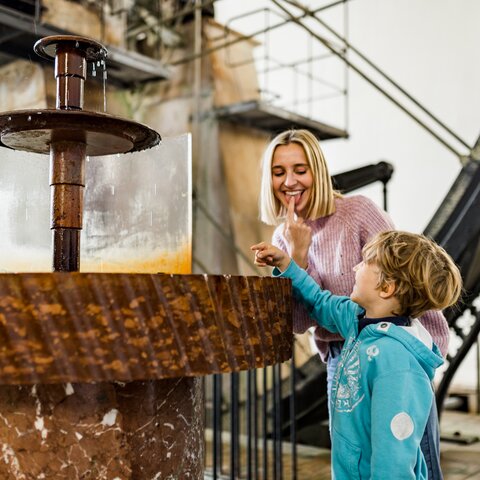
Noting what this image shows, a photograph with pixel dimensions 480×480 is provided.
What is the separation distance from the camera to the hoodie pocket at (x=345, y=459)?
166cm

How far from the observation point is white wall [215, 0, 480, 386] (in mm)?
6816

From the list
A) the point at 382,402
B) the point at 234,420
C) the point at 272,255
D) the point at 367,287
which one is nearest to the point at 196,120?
the point at 234,420

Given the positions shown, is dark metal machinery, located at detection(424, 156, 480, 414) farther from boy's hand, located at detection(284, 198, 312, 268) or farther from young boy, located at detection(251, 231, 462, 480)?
young boy, located at detection(251, 231, 462, 480)

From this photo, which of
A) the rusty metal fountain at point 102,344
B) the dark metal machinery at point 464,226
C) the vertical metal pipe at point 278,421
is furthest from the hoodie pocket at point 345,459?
the dark metal machinery at point 464,226

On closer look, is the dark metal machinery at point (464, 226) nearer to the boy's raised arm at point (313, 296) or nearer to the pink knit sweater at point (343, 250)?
the pink knit sweater at point (343, 250)

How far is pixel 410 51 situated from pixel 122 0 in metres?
3.37

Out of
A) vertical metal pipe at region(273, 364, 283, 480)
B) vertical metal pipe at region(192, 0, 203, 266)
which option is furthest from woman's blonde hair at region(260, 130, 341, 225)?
vertical metal pipe at region(192, 0, 203, 266)

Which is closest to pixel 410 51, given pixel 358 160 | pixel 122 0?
pixel 358 160

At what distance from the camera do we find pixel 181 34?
7.21m

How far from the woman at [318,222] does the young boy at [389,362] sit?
0.24 meters

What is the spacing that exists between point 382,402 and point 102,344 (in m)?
0.74

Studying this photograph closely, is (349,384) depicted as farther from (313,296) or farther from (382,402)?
(313,296)

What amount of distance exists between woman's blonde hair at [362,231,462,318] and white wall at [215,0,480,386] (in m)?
5.32

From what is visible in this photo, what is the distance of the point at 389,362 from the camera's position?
1.61 m
